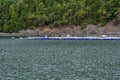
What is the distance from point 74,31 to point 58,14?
1541 centimetres

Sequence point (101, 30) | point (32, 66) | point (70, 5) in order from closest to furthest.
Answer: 1. point (32, 66)
2. point (101, 30)
3. point (70, 5)

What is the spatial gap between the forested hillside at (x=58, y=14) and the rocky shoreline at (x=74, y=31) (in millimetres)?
2263

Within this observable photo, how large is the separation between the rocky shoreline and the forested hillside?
226 centimetres

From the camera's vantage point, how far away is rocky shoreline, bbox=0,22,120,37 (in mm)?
170625

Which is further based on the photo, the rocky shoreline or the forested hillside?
the forested hillside

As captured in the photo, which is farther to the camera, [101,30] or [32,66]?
[101,30]

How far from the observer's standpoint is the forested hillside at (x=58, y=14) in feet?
588

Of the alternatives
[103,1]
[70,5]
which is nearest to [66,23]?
[70,5]

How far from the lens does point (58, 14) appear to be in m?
188

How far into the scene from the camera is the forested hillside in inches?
7057

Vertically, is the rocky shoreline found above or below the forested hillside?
below

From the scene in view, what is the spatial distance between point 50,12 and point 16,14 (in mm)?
19849

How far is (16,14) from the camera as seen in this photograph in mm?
196625

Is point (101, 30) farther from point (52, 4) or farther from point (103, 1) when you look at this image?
point (52, 4)
